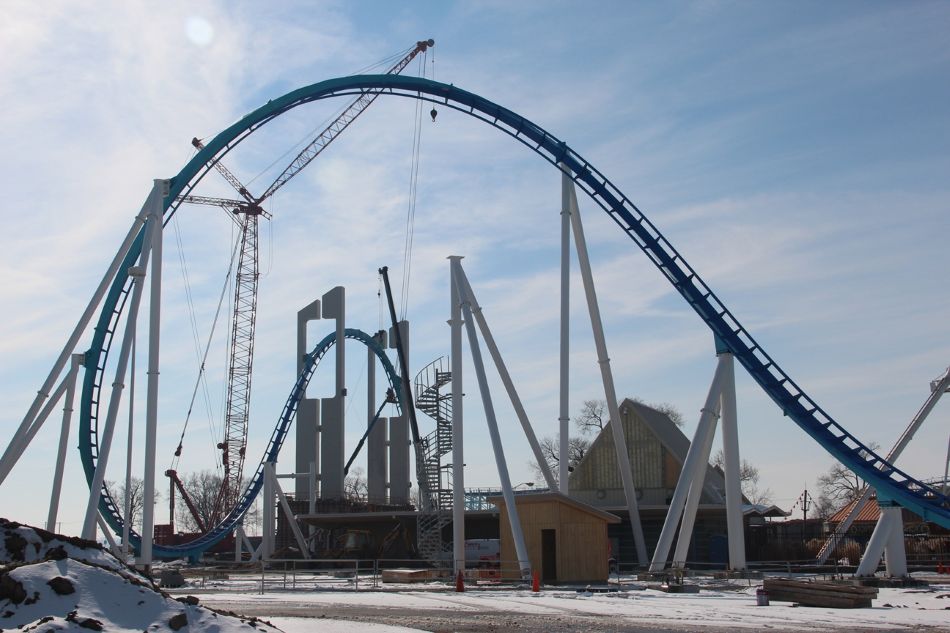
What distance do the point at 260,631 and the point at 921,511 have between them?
19843 mm

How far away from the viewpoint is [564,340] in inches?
1246

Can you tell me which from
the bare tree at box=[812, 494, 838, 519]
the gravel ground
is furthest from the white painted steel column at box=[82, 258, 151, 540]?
the bare tree at box=[812, 494, 838, 519]

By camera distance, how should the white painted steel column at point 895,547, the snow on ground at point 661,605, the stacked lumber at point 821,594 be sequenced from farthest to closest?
the white painted steel column at point 895,547
the stacked lumber at point 821,594
the snow on ground at point 661,605

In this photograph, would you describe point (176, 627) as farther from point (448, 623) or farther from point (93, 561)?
point (448, 623)

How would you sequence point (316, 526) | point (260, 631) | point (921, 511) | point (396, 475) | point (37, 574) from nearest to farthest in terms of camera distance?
point (37, 574), point (260, 631), point (921, 511), point (316, 526), point (396, 475)

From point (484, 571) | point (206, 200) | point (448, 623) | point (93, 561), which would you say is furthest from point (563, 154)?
point (206, 200)

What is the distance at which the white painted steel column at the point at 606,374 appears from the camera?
3148 cm

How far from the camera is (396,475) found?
60031mm

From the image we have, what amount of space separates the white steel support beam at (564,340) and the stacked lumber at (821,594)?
10.2m

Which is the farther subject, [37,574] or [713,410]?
[713,410]

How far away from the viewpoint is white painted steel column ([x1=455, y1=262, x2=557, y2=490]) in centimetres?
3025

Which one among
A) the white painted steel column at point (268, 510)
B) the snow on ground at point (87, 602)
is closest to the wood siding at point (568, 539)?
the white painted steel column at point (268, 510)

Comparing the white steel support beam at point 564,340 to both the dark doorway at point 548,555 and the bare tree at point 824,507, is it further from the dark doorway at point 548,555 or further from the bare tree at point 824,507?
the bare tree at point 824,507

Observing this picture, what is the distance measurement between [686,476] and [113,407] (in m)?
17.0
